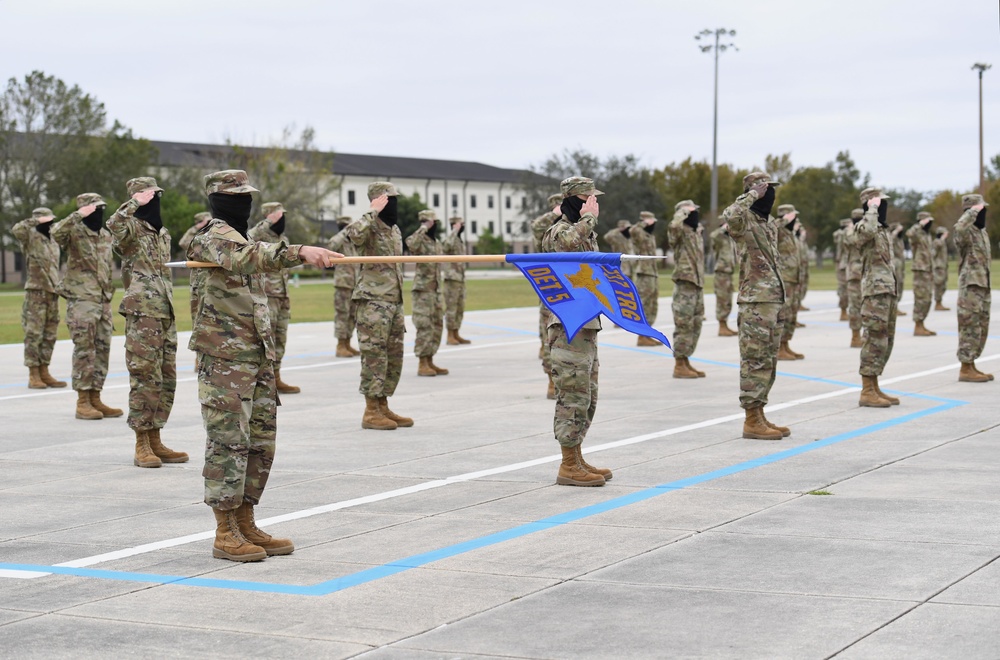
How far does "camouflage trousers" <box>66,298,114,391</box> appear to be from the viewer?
40.9 feet

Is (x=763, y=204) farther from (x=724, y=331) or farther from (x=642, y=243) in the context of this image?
(x=724, y=331)

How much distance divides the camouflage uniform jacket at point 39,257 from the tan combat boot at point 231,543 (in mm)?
9590

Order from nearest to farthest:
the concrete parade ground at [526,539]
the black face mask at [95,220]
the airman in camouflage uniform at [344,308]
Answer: the concrete parade ground at [526,539] → the black face mask at [95,220] → the airman in camouflage uniform at [344,308]

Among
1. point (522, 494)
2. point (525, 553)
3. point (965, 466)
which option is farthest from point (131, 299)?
point (965, 466)

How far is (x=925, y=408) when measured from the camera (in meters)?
13.0

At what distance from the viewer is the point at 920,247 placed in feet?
79.4

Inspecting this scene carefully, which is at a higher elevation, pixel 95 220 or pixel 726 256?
pixel 95 220

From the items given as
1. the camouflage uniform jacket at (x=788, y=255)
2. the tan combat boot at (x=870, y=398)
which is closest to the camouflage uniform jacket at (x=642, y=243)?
the camouflage uniform jacket at (x=788, y=255)

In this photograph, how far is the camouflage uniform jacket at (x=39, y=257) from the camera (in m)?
15.7

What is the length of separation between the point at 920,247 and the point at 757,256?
14236mm

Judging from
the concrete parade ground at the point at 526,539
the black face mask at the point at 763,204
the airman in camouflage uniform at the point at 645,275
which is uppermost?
the black face mask at the point at 763,204

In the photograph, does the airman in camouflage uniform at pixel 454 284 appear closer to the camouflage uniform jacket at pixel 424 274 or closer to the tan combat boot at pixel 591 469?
the camouflage uniform jacket at pixel 424 274

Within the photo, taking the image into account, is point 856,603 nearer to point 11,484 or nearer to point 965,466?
point 965,466

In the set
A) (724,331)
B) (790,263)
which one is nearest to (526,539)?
(790,263)
